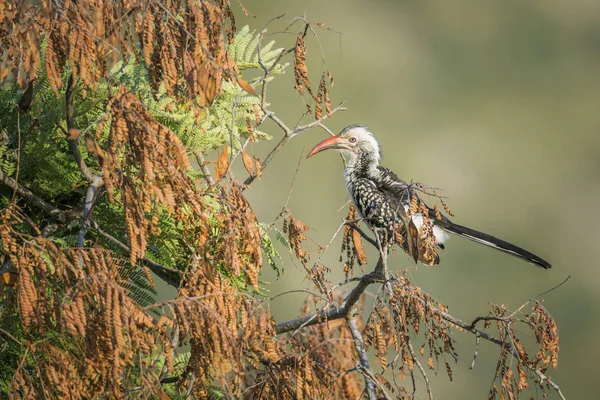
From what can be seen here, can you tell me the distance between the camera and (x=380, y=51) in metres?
21.1

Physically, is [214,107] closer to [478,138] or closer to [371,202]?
[371,202]

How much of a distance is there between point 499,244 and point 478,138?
15.6 metres

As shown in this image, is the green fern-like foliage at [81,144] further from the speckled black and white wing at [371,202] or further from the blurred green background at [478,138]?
the blurred green background at [478,138]

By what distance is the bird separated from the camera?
4.17 m

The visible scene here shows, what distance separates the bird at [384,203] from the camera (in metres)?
4.17

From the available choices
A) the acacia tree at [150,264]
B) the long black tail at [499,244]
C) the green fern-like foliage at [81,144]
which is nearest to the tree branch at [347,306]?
the acacia tree at [150,264]

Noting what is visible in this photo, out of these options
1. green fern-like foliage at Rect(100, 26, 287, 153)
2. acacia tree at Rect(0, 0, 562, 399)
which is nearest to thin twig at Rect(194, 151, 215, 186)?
green fern-like foliage at Rect(100, 26, 287, 153)

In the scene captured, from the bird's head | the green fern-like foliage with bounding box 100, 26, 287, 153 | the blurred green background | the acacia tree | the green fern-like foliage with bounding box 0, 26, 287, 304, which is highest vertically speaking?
the blurred green background

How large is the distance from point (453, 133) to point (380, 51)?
2842 millimetres

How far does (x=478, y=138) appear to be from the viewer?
19828mm

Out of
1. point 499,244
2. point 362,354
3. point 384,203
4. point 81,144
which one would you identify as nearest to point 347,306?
point 362,354

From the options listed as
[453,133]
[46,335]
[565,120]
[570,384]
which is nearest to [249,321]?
[46,335]

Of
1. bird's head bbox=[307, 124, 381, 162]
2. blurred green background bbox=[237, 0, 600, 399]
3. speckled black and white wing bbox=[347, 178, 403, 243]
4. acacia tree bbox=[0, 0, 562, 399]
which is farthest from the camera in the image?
blurred green background bbox=[237, 0, 600, 399]

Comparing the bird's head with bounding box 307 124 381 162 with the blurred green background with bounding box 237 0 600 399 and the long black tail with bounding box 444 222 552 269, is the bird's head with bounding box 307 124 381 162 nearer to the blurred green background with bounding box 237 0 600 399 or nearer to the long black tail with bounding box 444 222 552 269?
the long black tail with bounding box 444 222 552 269
